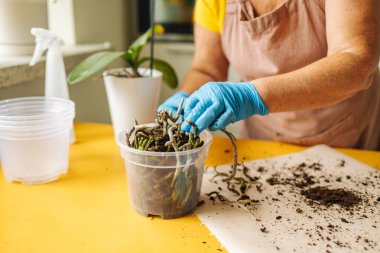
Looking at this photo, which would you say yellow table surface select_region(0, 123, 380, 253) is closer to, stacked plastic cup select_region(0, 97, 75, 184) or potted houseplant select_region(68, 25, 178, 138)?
stacked plastic cup select_region(0, 97, 75, 184)

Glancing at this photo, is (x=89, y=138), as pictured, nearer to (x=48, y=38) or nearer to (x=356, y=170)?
(x=48, y=38)

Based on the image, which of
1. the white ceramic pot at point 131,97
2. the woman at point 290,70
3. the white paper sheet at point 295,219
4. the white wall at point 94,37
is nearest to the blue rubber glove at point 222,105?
the woman at point 290,70

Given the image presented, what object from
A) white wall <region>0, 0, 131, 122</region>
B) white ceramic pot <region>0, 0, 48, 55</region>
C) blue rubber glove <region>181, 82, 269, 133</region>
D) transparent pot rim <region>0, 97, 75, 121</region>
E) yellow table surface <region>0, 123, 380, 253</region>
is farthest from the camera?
white wall <region>0, 0, 131, 122</region>

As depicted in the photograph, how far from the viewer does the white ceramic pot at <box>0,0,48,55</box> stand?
1137 millimetres

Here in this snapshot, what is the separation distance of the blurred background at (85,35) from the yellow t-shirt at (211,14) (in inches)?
15.0

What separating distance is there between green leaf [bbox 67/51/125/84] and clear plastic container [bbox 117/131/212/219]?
354 millimetres

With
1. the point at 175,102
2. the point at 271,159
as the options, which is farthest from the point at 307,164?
the point at 175,102

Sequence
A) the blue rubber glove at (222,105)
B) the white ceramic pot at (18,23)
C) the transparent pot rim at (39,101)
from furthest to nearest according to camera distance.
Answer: the white ceramic pot at (18,23), the transparent pot rim at (39,101), the blue rubber glove at (222,105)

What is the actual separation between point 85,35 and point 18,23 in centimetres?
43

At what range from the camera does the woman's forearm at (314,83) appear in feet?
2.63

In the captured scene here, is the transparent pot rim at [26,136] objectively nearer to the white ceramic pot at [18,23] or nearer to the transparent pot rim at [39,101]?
the transparent pot rim at [39,101]

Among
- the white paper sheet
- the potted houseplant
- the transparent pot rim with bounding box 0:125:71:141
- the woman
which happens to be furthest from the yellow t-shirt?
the transparent pot rim with bounding box 0:125:71:141

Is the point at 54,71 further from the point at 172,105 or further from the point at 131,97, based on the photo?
the point at 172,105

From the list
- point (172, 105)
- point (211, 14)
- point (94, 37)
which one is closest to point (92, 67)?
point (172, 105)
